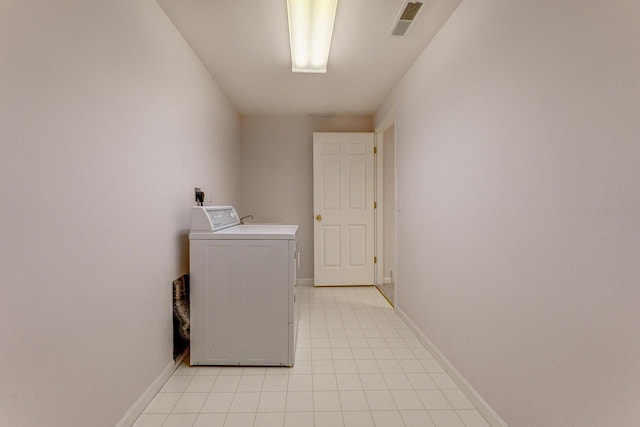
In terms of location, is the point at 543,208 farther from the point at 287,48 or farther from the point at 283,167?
the point at 283,167

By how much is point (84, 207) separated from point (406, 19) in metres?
2.15

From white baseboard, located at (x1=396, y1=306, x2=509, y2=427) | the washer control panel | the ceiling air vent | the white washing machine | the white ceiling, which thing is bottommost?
white baseboard, located at (x1=396, y1=306, x2=509, y2=427)

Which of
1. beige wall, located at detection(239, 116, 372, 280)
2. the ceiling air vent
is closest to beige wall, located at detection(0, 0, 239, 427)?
the ceiling air vent

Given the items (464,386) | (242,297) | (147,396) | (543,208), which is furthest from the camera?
(242,297)

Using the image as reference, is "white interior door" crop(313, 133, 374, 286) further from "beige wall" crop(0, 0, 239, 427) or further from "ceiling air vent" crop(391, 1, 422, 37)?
"beige wall" crop(0, 0, 239, 427)

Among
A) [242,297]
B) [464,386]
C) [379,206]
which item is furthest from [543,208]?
[379,206]

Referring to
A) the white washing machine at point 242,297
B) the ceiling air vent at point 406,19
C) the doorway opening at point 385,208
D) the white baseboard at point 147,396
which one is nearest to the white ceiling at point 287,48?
the ceiling air vent at point 406,19

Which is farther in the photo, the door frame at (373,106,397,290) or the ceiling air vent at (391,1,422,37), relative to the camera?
the door frame at (373,106,397,290)

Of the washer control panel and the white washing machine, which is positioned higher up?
the washer control panel

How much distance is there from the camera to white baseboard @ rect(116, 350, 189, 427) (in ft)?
4.94

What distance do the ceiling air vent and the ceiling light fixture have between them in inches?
17.4

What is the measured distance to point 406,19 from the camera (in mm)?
2008

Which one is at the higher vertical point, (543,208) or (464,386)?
(543,208)

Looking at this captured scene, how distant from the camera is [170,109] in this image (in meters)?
2.05
